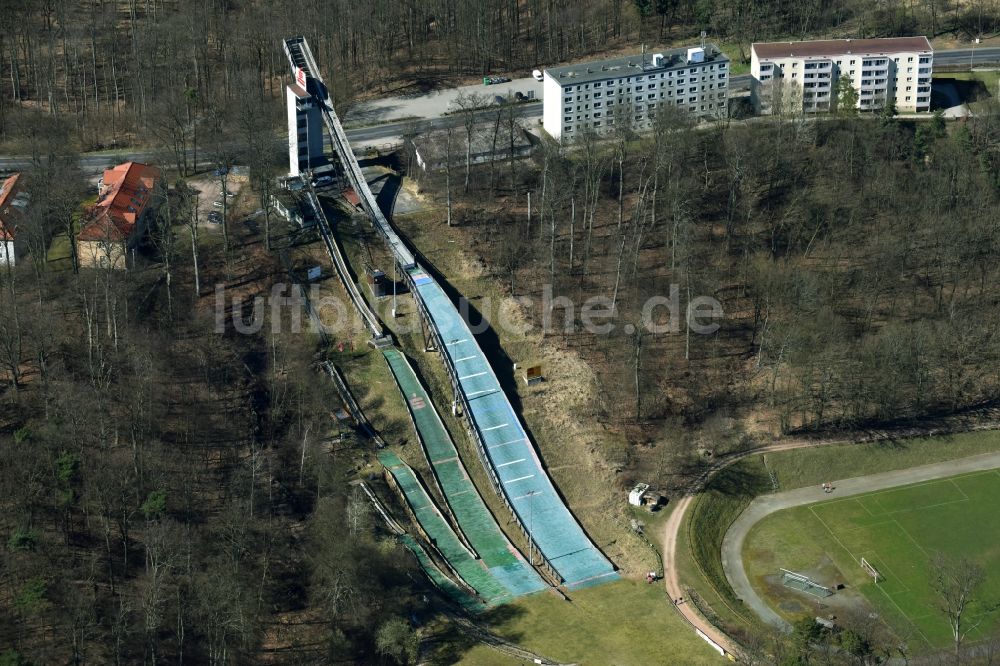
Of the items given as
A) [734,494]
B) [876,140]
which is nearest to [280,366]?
[734,494]

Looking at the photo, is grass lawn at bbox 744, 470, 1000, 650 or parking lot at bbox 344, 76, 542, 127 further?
parking lot at bbox 344, 76, 542, 127

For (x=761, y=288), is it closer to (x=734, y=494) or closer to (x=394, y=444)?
(x=734, y=494)

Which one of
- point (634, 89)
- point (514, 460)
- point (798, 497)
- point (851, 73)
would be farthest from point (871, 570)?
point (851, 73)

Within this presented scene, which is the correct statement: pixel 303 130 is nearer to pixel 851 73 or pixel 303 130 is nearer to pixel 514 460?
pixel 514 460

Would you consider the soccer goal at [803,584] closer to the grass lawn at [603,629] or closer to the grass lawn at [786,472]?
the grass lawn at [786,472]

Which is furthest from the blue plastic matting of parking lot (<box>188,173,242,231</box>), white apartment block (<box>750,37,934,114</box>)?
white apartment block (<box>750,37,934,114</box>)

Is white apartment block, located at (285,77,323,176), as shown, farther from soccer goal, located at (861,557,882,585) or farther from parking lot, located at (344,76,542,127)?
soccer goal, located at (861,557,882,585)
